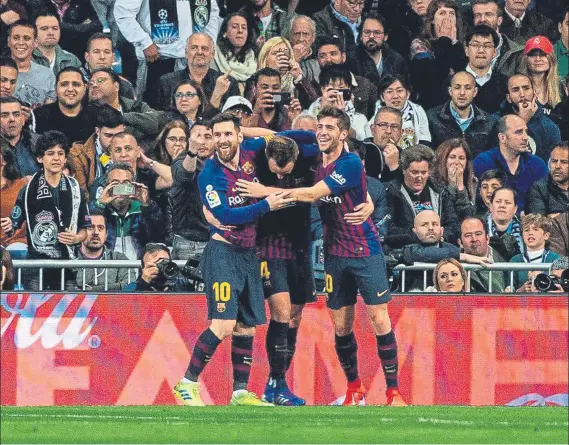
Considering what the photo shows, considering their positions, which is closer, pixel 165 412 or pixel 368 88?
pixel 165 412

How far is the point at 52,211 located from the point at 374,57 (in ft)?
14.0

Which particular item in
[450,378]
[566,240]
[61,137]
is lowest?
[450,378]

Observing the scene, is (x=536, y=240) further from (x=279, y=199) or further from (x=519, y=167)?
(x=279, y=199)

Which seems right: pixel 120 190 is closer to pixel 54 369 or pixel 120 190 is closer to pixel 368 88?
pixel 54 369

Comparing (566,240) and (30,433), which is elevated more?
(566,240)

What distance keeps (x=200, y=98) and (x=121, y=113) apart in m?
0.81

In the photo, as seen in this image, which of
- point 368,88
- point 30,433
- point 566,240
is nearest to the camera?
point 30,433

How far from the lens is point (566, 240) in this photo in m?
14.4

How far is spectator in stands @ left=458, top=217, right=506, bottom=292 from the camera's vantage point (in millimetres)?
13508

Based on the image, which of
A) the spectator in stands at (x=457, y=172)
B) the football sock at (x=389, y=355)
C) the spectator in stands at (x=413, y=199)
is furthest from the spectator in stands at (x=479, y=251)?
the football sock at (x=389, y=355)

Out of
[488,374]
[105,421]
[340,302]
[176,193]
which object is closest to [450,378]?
[488,374]

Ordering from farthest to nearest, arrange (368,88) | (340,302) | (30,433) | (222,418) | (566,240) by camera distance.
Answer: (368,88) < (566,240) < (340,302) < (222,418) < (30,433)

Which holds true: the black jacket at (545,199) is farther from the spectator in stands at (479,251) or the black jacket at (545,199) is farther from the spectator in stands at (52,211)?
the spectator in stands at (52,211)

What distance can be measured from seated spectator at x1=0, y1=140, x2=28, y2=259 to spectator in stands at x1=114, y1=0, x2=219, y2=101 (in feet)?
6.51
